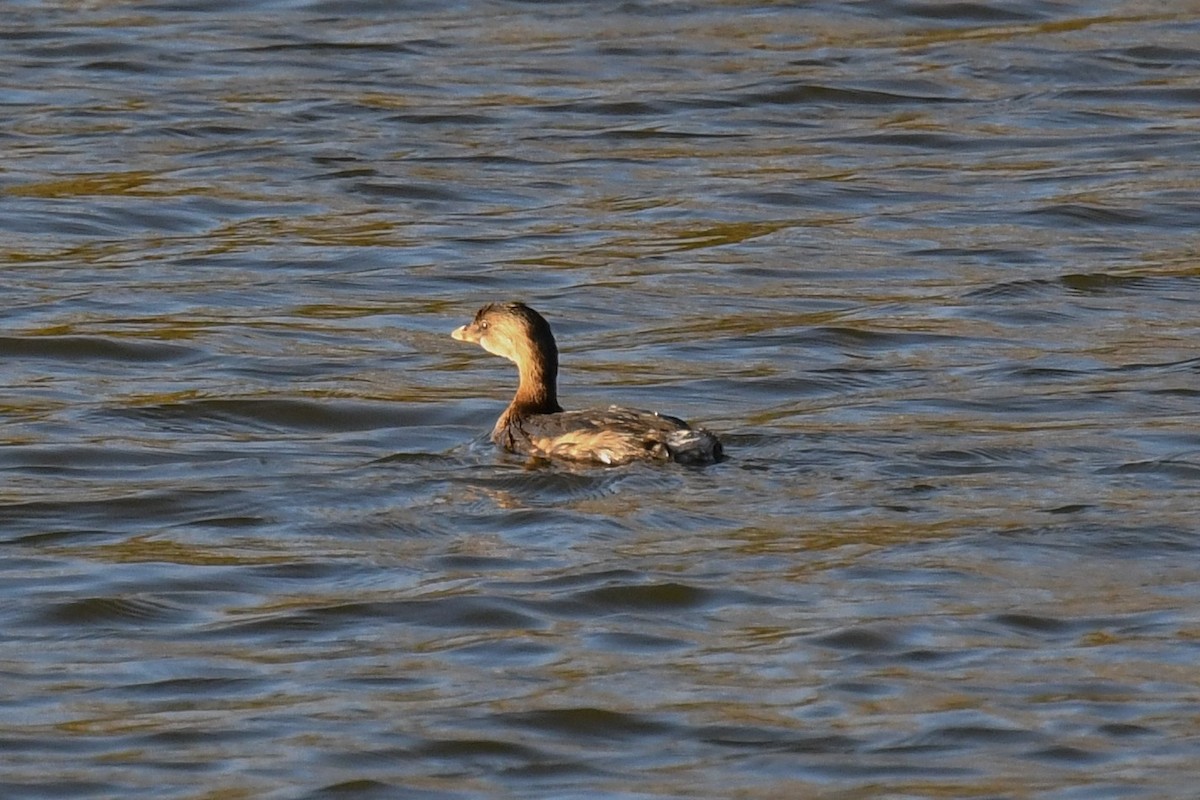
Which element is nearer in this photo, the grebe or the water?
the water

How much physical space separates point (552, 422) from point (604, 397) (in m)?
1.35

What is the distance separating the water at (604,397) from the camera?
24.1ft

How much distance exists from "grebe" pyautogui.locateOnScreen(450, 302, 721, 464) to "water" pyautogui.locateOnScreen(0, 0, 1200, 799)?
119 mm

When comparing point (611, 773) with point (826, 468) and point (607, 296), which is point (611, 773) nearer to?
point (826, 468)

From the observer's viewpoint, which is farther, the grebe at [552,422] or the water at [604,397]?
the grebe at [552,422]

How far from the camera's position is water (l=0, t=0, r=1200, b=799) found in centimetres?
733

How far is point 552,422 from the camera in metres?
10.5

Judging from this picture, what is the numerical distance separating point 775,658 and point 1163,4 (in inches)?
575

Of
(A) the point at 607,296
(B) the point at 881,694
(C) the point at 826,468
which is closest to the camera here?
(B) the point at 881,694

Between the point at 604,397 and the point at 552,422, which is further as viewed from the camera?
the point at 604,397

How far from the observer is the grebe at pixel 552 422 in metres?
9.83

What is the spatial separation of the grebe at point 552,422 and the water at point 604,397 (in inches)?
4.7

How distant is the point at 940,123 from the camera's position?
1798 centimetres

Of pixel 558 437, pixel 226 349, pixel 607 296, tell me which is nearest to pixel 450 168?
pixel 607 296
